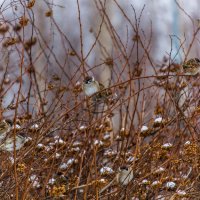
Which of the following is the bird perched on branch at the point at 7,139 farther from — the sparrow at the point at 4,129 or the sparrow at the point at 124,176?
the sparrow at the point at 124,176

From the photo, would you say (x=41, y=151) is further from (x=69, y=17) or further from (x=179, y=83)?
(x=69, y=17)

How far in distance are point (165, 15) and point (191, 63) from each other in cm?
1488

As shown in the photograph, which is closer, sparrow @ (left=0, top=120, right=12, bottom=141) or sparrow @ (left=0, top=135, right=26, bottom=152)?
sparrow @ (left=0, top=135, right=26, bottom=152)

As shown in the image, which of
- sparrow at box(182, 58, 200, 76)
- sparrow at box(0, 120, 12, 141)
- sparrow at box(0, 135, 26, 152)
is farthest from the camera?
sparrow at box(182, 58, 200, 76)

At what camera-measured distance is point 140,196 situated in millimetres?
3678

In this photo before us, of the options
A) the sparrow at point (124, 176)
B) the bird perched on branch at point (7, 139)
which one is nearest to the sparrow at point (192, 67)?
the sparrow at point (124, 176)

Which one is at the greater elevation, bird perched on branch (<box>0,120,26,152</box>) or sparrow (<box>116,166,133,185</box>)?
bird perched on branch (<box>0,120,26,152</box>)

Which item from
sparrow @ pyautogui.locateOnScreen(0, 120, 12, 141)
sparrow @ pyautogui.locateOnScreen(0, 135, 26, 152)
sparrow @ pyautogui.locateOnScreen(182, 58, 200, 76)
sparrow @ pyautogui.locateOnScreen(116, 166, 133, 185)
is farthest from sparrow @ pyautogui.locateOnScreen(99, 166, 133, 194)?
sparrow @ pyautogui.locateOnScreen(182, 58, 200, 76)

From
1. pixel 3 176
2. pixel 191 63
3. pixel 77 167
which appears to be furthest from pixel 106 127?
pixel 3 176

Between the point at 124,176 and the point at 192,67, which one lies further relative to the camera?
the point at 192,67

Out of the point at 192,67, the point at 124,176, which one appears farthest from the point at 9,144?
the point at 192,67

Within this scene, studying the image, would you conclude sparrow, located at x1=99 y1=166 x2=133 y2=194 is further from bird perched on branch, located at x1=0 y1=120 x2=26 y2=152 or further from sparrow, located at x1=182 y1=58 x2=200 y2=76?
sparrow, located at x1=182 y1=58 x2=200 y2=76

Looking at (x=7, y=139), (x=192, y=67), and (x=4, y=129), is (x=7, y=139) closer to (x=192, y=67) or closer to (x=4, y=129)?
(x=4, y=129)

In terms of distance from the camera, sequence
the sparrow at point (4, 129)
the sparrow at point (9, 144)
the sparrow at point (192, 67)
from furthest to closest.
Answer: the sparrow at point (192, 67), the sparrow at point (4, 129), the sparrow at point (9, 144)
